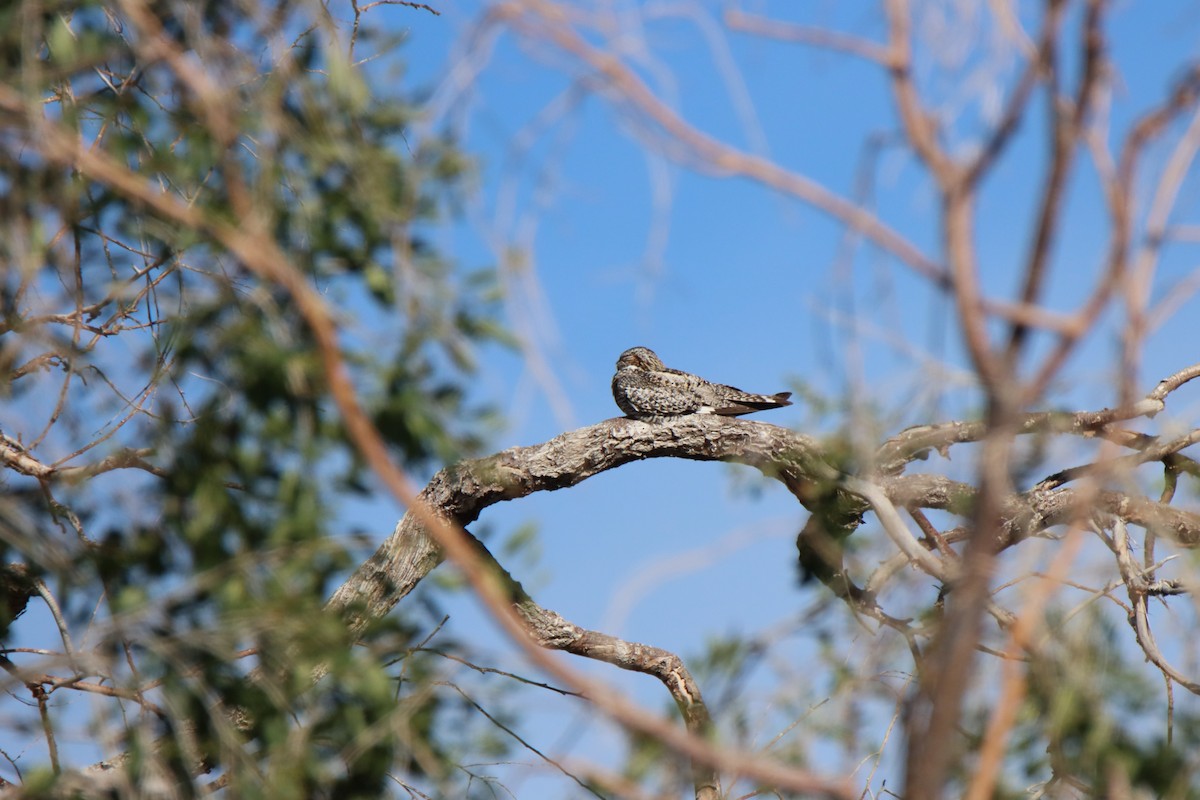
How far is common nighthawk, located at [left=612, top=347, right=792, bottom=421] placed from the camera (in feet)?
14.6

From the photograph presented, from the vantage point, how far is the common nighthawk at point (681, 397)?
4441mm

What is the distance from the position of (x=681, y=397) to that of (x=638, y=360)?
524mm

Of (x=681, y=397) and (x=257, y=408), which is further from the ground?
(x=681, y=397)

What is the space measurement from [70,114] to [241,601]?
99cm

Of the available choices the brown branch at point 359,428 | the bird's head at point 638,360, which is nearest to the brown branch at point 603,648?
the bird's head at point 638,360

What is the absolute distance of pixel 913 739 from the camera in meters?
1.68

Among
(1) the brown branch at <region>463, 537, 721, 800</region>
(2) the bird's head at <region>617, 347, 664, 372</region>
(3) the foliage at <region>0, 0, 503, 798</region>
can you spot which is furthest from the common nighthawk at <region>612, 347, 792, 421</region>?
(3) the foliage at <region>0, 0, 503, 798</region>

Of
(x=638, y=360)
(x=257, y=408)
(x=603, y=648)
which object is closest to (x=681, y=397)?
(x=638, y=360)

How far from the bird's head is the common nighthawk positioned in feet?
0.50

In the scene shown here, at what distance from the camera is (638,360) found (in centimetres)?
493

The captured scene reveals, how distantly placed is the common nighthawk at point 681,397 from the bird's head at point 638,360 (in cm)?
15

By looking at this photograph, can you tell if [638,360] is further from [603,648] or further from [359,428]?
[359,428]

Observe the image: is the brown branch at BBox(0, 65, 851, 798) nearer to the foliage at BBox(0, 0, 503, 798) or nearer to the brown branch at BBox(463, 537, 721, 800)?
the foliage at BBox(0, 0, 503, 798)

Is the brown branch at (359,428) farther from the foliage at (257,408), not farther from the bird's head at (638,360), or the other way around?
the bird's head at (638,360)
